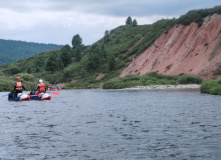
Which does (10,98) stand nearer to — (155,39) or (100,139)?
(100,139)

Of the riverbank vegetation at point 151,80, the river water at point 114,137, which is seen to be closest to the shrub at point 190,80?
the riverbank vegetation at point 151,80

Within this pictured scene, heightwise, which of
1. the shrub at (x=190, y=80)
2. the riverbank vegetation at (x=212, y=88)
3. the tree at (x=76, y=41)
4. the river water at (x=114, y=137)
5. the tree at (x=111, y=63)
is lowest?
the river water at (x=114, y=137)

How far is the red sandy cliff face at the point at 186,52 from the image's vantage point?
6241cm

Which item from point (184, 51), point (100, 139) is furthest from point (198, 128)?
point (184, 51)

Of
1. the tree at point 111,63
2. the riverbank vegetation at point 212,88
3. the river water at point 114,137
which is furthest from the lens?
the tree at point 111,63

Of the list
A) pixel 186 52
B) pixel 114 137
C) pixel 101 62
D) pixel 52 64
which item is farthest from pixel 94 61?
pixel 114 137

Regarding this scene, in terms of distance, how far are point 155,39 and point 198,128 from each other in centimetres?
7080

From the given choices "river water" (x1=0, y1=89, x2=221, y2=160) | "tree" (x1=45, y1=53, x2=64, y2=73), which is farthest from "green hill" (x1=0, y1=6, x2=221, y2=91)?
"river water" (x1=0, y1=89, x2=221, y2=160)

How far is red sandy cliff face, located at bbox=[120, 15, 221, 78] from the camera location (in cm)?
6241

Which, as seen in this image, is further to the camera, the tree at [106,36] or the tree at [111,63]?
the tree at [106,36]

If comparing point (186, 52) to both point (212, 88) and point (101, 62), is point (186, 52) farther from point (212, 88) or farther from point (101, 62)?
point (101, 62)

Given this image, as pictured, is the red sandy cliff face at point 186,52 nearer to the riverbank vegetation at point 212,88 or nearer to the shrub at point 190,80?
the shrub at point 190,80

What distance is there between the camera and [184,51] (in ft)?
232

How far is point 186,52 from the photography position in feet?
228
